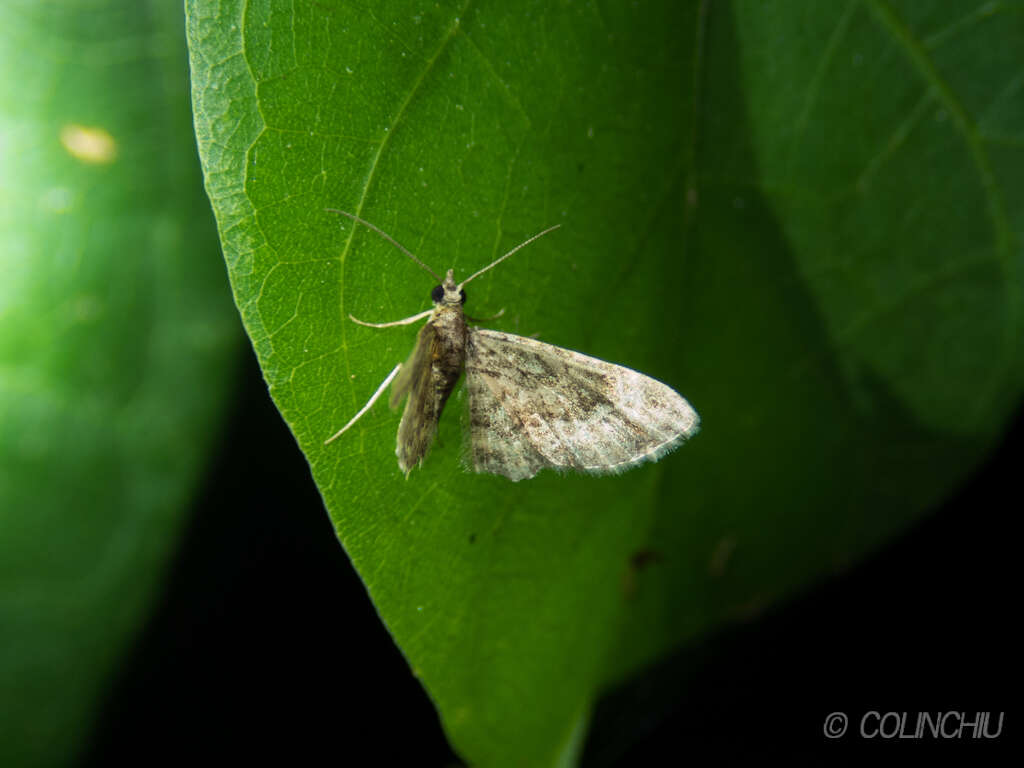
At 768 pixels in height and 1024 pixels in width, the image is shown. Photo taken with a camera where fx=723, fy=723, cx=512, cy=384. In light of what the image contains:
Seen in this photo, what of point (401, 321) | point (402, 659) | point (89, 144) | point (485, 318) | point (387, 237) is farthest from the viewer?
point (402, 659)

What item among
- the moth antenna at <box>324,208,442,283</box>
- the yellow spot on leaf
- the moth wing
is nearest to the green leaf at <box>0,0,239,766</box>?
the yellow spot on leaf

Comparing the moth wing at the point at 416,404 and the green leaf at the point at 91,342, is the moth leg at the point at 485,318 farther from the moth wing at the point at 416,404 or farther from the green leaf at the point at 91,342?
the green leaf at the point at 91,342

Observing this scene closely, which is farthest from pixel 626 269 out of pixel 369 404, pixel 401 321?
pixel 369 404

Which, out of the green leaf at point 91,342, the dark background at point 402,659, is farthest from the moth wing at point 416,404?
the green leaf at point 91,342

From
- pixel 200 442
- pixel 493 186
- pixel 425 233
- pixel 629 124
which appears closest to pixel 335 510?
pixel 425 233

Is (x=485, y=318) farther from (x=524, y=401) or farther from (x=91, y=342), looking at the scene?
(x=91, y=342)

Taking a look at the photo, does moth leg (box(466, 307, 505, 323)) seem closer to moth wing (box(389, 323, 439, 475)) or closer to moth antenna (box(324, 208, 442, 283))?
moth wing (box(389, 323, 439, 475))
